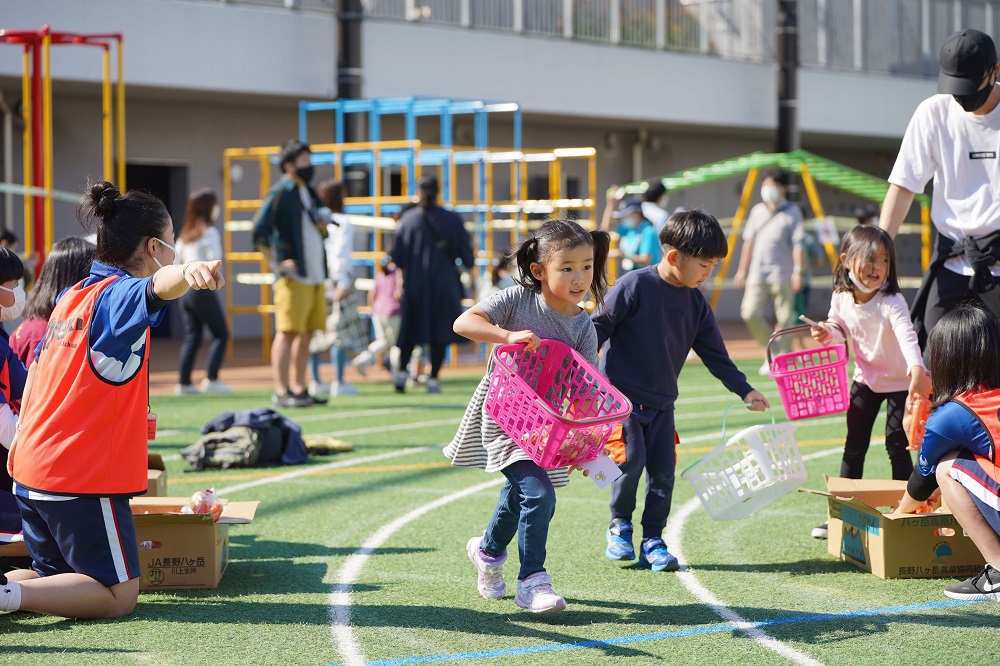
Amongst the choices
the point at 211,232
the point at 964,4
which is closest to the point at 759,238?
the point at 211,232

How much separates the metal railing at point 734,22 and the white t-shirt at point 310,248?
28.4 feet

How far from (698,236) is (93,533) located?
2.72 metres

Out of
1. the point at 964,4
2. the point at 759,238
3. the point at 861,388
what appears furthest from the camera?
the point at 964,4

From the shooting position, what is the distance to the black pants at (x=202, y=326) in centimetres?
1241

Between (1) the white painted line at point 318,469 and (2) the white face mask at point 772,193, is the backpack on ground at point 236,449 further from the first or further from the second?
(2) the white face mask at point 772,193

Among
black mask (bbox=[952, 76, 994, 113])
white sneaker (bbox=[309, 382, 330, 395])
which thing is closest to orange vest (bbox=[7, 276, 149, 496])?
black mask (bbox=[952, 76, 994, 113])

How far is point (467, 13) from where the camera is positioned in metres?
21.8

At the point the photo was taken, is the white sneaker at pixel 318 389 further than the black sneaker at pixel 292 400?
Yes

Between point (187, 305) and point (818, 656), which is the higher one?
point (187, 305)

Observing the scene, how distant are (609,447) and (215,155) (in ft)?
56.6

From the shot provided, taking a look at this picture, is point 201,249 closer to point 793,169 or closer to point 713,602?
point 713,602

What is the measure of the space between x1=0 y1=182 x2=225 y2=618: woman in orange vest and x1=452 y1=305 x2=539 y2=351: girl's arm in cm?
111

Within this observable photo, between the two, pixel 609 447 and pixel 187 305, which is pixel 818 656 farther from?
pixel 187 305

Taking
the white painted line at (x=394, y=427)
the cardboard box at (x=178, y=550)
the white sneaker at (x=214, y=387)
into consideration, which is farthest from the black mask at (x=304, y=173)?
the cardboard box at (x=178, y=550)
